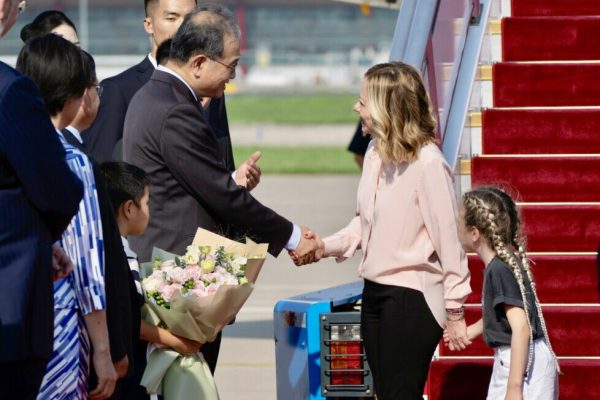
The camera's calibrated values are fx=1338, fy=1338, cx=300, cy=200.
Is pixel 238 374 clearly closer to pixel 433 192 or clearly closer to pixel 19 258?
pixel 433 192

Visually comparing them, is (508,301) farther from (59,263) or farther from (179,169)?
(59,263)

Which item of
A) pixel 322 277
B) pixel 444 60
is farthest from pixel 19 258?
pixel 322 277

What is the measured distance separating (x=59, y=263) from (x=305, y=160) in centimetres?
2836

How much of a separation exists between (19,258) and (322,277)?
10.5 metres

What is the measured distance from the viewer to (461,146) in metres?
7.15

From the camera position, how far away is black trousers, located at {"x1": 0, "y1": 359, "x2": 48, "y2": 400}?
3.36 meters

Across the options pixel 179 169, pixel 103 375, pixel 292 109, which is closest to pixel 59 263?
pixel 103 375

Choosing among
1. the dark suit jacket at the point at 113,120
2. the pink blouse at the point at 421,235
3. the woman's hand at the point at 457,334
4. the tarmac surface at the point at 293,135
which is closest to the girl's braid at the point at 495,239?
the pink blouse at the point at 421,235

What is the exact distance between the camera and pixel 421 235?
490cm

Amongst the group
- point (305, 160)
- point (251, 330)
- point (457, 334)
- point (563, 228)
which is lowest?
point (305, 160)

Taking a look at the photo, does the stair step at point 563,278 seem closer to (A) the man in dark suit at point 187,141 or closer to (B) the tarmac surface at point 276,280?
(A) the man in dark suit at point 187,141

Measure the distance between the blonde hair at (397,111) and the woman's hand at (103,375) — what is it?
4.72 ft

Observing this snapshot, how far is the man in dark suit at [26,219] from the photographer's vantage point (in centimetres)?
331

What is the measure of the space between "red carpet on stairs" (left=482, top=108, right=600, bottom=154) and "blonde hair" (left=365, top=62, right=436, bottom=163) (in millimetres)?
2643
